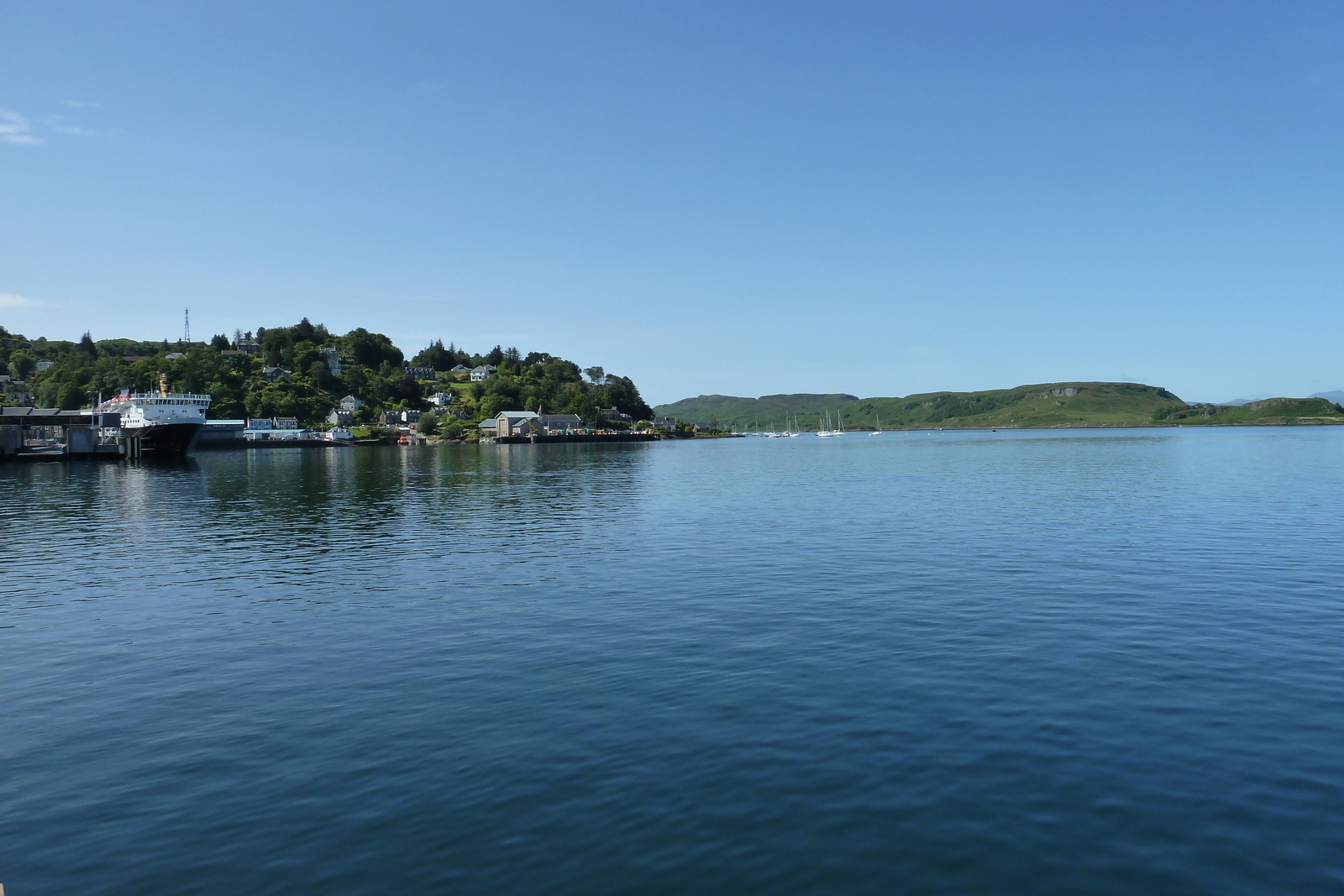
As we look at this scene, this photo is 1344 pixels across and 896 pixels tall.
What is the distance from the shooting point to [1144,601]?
2867 cm

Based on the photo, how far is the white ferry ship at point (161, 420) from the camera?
15988cm

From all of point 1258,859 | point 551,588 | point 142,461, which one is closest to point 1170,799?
point 1258,859

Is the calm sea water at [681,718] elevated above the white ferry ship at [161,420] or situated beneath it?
situated beneath

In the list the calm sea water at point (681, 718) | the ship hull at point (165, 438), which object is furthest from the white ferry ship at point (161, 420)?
the calm sea water at point (681, 718)

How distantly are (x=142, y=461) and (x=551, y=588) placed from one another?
155551mm

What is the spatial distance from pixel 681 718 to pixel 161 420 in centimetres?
19969

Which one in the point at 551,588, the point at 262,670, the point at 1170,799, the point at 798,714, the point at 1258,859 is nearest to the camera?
the point at 1258,859

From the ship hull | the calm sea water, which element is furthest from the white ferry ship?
the calm sea water

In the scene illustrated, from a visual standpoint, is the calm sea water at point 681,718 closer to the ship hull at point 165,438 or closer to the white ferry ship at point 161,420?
the ship hull at point 165,438

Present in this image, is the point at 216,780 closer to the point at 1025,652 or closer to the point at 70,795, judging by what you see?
the point at 70,795

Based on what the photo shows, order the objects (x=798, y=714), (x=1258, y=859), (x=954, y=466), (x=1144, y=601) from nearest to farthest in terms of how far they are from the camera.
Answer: (x=1258, y=859)
(x=798, y=714)
(x=1144, y=601)
(x=954, y=466)

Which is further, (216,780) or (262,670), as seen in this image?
(262,670)

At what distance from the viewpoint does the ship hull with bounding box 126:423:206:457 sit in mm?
158375

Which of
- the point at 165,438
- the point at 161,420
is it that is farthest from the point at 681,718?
the point at 161,420
